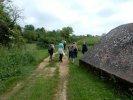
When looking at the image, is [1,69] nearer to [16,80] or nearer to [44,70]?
[16,80]

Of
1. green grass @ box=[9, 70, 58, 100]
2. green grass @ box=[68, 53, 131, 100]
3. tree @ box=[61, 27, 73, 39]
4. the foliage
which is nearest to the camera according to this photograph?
green grass @ box=[68, 53, 131, 100]

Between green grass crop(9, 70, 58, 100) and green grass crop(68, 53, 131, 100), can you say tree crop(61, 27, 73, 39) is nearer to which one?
green grass crop(68, 53, 131, 100)

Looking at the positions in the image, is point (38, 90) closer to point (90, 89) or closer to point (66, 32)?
point (90, 89)

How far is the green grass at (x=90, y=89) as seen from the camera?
14094mm

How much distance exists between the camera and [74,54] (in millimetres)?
28859

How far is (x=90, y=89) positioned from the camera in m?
15.9

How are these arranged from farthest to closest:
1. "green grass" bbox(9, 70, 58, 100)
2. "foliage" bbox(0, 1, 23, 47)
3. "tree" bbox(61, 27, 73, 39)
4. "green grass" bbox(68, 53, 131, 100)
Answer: "tree" bbox(61, 27, 73, 39) → "foliage" bbox(0, 1, 23, 47) → "green grass" bbox(9, 70, 58, 100) → "green grass" bbox(68, 53, 131, 100)

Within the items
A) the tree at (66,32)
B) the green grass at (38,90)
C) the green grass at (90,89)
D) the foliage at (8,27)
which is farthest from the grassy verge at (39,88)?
the tree at (66,32)

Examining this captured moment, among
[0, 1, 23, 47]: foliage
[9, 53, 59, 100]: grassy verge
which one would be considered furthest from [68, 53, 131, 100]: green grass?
[0, 1, 23, 47]: foliage

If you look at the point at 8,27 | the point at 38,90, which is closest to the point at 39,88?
the point at 38,90

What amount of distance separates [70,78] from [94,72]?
1.92 metres

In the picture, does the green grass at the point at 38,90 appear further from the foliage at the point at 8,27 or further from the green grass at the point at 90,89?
the foliage at the point at 8,27

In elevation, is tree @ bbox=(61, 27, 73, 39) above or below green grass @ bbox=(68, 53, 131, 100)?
above

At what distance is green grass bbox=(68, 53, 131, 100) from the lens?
14094mm
